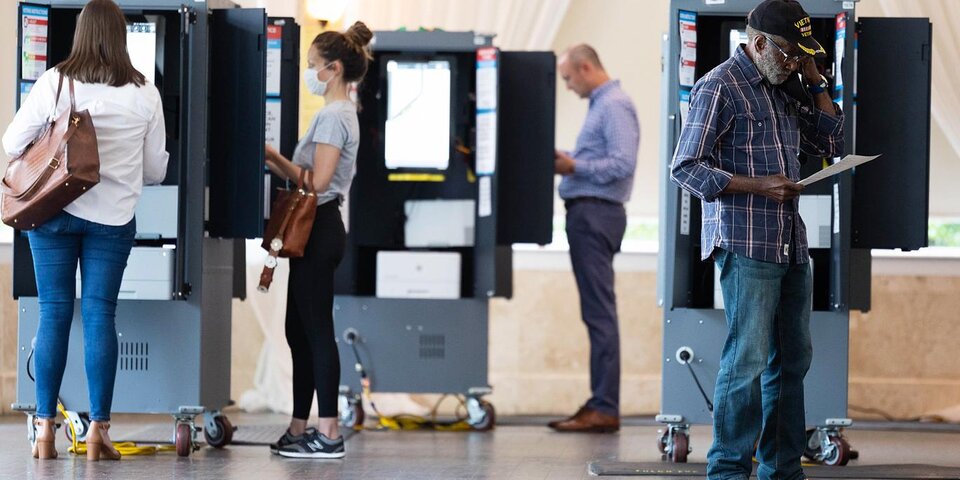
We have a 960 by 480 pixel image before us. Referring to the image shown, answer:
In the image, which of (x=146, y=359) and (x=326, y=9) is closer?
(x=146, y=359)

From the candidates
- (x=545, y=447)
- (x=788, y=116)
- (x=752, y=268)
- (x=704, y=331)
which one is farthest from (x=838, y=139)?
(x=545, y=447)

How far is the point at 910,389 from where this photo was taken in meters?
6.15

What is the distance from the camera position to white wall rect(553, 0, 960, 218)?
21.6 feet

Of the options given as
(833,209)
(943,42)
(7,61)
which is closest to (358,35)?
(833,209)

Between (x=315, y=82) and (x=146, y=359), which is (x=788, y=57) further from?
(x=146, y=359)

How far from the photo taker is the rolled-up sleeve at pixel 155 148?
4.16 m

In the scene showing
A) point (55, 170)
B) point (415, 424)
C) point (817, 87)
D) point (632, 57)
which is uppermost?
point (632, 57)

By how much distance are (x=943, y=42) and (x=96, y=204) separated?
3.94 m

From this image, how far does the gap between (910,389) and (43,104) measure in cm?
408

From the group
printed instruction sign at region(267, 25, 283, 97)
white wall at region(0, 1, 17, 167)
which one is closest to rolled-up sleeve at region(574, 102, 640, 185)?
printed instruction sign at region(267, 25, 283, 97)

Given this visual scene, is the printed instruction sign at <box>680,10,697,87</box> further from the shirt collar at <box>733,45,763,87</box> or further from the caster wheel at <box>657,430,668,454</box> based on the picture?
the caster wheel at <box>657,430,668,454</box>

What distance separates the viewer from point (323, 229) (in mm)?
4426

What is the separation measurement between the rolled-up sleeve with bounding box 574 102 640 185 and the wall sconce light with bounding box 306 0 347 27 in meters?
1.32

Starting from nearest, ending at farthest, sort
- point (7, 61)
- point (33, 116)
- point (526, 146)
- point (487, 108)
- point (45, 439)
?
point (33, 116) → point (45, 439) → point (487, 108) → point (526, 146) → point (7, 61)
